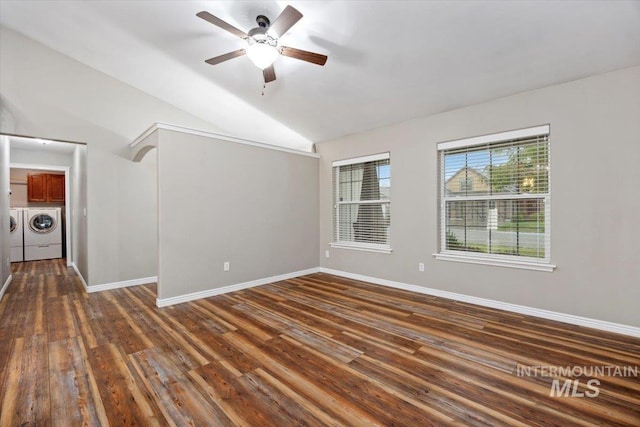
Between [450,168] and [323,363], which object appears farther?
[450,168]

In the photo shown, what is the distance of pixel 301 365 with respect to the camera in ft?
7.46

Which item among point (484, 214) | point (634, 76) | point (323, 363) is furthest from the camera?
point (484, 214)

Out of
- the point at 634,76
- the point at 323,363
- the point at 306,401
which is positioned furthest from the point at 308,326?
the point at 634,76

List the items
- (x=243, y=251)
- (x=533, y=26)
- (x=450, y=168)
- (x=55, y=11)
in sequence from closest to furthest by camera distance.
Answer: (x=533, y=26)
(x=55, y=11)
(x=450, y=168)
(x=243, y=251)

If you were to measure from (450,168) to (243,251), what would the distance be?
11.0 ft

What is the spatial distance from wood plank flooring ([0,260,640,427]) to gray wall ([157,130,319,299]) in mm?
655

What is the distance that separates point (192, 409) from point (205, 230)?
2676 mm

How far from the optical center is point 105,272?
179 inches

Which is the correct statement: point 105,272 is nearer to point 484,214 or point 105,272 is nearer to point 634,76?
point 484,214

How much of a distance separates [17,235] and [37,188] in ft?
4.22

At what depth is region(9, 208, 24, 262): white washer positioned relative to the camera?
674 centimetres

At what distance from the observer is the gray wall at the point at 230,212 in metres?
3.79

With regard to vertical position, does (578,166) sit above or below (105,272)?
above

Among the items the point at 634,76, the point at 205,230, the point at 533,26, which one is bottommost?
the point at 205,230
